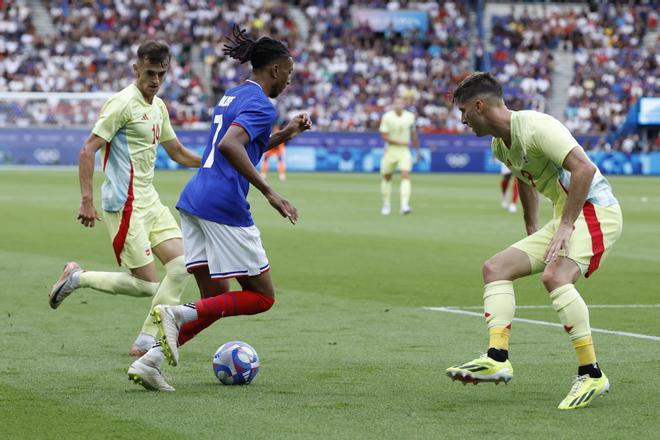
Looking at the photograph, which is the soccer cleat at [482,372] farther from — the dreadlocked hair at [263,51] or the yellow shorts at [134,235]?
the yellow shorts at [134,235]

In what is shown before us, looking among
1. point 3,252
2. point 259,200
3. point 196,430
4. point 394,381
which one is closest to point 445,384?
point 394,381

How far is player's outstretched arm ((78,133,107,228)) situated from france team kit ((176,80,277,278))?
1506mm

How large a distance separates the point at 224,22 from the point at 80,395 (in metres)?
47.9

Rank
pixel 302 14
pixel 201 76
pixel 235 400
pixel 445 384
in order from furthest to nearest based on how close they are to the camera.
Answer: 1. pixel 302 14
2. pixel 201 76
3. pixel 445 384
4. pixel 235 400

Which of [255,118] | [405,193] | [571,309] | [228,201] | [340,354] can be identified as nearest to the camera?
[571,309]

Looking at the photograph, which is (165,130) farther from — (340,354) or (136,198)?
(340,354)

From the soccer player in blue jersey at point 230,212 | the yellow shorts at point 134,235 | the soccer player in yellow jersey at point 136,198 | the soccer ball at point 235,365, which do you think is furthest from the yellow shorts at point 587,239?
the yellow shorts at point 134,235

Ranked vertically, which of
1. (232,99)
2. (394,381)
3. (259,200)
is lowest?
(259,200)

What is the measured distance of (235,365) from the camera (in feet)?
25.5

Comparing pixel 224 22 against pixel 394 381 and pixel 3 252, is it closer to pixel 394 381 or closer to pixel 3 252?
pixel 3 252

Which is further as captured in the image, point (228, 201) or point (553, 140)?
point (228, 201)

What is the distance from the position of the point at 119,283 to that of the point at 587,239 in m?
3.64

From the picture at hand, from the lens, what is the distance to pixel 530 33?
57.2m

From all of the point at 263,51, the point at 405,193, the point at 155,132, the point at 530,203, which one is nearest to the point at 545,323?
the point at 530,203
